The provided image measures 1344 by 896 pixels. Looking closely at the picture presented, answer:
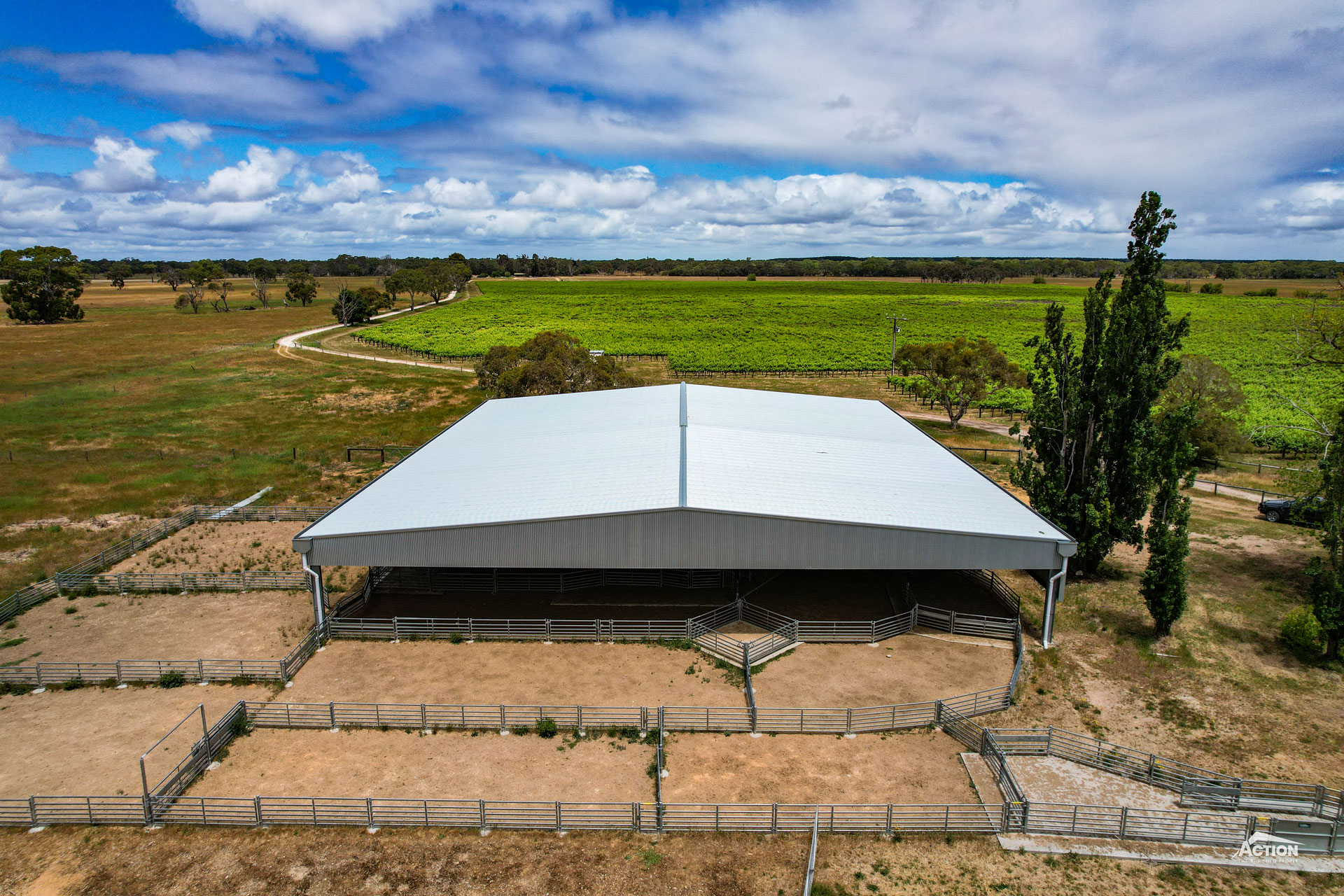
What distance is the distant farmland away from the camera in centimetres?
10044

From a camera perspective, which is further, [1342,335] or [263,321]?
[263,321]

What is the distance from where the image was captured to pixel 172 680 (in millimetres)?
25797

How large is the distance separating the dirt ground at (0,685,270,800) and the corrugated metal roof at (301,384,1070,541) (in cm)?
678

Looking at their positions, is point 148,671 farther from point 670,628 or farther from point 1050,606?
point 1050,606

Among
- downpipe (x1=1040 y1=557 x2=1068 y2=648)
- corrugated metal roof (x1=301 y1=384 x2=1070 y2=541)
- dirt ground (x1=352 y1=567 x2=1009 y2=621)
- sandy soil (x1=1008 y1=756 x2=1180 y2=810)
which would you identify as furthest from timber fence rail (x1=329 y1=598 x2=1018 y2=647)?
sandy soil (x1=1008 y1=756 x2=1180 y2=810)

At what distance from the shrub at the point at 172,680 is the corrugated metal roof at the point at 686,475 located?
246 inches

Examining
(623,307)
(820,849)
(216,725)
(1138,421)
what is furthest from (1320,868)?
(623,307)

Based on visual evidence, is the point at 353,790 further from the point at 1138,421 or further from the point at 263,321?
the point at 263,321

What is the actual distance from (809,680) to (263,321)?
159 meters

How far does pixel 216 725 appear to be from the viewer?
22.5 m

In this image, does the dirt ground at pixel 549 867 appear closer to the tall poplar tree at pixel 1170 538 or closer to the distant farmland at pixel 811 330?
the tall poplar tree at pixel 1170 538

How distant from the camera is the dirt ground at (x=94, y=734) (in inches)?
811

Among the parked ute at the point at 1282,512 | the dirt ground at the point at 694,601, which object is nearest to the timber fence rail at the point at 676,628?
the dirt ground at the point at 694,601

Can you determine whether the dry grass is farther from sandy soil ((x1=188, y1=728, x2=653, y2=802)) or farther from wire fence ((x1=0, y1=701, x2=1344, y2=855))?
sandy soil ((x1=188, y1=728, x2=653, y2=802))
